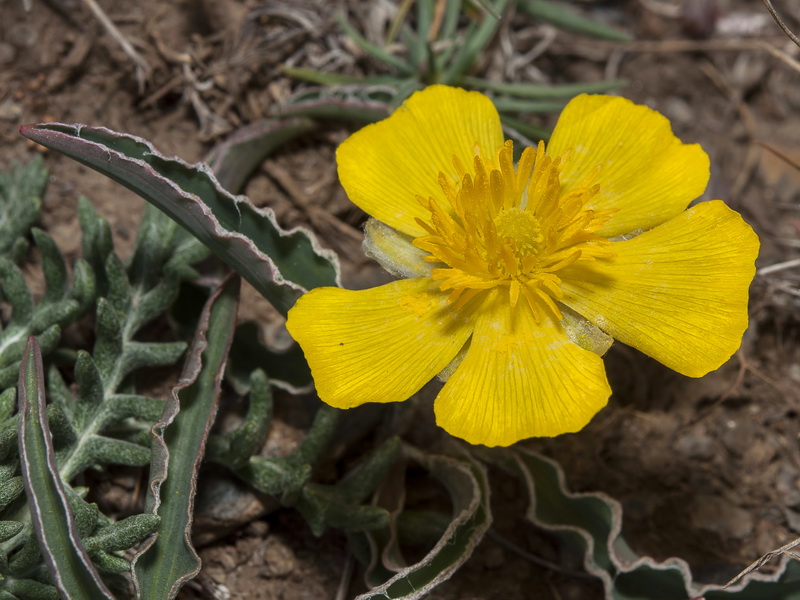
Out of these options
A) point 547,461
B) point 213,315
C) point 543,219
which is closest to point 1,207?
point 213,315

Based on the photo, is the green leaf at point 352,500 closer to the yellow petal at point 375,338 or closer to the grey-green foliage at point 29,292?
the yellow petal at point 375,338

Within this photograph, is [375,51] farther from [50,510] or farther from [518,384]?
[50,510]

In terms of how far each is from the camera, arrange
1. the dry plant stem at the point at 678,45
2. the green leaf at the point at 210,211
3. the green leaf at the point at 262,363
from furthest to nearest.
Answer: the dry plant stem at the point at 678,45, the green leaf at the point at 262,363, the green leaf at the point at 210,211

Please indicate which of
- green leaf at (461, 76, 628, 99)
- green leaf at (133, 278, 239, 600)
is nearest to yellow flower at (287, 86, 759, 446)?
green leaf at (133, 278, 239, 600)

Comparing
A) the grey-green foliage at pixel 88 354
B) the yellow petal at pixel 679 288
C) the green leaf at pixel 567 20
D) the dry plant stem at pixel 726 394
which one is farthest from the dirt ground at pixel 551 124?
the yellow petal at pixel 679 288

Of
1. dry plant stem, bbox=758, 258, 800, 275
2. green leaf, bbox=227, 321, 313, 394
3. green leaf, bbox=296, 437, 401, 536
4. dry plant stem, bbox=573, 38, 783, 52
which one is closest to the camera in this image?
green leaf, bbox=296, 437, 401, 536

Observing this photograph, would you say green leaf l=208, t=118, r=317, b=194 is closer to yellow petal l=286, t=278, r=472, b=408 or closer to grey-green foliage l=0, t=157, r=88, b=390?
grey-green foliage l=0, t=157, r=88, b=390

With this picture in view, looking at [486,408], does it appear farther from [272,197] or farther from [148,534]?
[272,197]
